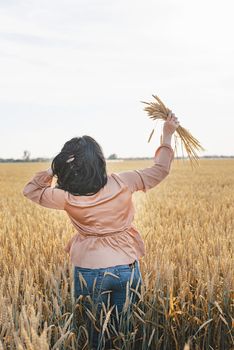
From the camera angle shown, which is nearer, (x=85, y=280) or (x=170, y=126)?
(x=85, y=280)

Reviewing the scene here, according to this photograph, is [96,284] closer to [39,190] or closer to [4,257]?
[39,190]

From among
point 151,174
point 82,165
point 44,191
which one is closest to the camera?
point 82,165

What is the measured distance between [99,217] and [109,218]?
0.15 feet

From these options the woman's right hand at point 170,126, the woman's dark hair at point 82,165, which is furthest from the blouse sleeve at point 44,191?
the woman's right hand at point 170,126

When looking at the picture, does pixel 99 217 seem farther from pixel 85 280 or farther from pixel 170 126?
pixel 170 126

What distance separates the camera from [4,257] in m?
3.75

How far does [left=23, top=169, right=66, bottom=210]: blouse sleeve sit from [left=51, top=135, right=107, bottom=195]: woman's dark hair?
119 millimetres

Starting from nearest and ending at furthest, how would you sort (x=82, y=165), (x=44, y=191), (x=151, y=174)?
1. (x=82, y=165)
2. (x=151, y=174)
3. (x=44, y=191)

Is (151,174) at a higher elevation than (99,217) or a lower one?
higher

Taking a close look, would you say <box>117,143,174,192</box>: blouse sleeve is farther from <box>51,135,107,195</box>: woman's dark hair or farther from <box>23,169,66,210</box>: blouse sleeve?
<box>23,169,66,210</box>: blouse sleeve

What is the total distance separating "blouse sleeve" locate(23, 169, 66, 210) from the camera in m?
2.59

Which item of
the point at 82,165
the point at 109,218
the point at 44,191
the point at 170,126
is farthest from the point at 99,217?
the point at 170,126

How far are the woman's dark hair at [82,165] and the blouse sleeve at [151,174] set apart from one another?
130 millimetres

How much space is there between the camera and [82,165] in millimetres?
2432
